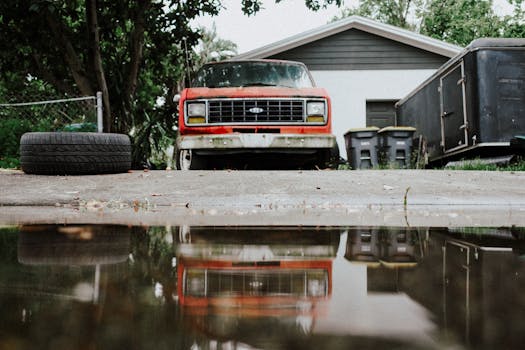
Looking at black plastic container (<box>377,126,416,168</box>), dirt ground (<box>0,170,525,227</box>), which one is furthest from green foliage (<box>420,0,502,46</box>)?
dirt ground (<box>0,170,525,227</box>)

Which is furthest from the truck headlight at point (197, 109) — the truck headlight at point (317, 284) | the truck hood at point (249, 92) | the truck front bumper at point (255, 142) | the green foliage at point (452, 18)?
the green foliage at point (452, 18)

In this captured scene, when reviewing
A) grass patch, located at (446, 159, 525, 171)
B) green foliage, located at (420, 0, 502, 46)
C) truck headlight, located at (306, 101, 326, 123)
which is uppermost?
green foliage, located at (420, 0, 502, 46)

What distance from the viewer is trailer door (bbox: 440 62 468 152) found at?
968 cm

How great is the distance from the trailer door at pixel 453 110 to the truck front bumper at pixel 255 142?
10.8 ft

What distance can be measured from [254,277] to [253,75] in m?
7.13

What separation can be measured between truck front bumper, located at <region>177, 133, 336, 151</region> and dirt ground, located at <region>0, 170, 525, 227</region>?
0.92 m

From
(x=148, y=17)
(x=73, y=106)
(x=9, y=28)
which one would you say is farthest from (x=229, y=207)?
(x=9, y=28)

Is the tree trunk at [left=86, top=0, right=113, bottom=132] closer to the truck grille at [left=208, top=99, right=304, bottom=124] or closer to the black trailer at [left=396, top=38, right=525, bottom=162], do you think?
the truck grille at [left=208, top=99, right=304, bottom=124]

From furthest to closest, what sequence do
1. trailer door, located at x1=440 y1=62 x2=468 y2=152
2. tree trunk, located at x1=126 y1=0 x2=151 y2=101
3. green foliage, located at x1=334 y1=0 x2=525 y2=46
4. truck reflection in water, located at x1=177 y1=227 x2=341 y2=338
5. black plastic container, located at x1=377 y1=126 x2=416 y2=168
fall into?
green foliage, located at x1=334 y1=0 x2=525 y2=46, tree trunk, located at x1=126 y1=0 x2=151 y2=101, black plastic container, located at x1=377 y1=126 x2=416 y2=168, trailer door, located at x1=440 y1=62 x2=468 y2=152, truck reflection in water, located at x1=177 y1=227 x2=341 y2=338

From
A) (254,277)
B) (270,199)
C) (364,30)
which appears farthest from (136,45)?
(254,277)

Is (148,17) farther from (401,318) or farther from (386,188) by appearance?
(401,318)

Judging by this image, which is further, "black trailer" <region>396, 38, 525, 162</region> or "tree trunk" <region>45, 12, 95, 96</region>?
"tree trunk" <region>45, 12, 95, 96</region>

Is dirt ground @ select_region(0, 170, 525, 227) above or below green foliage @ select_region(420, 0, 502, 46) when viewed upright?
below

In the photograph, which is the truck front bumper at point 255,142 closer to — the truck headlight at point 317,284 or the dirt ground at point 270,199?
the dirt ground at point 270,199
